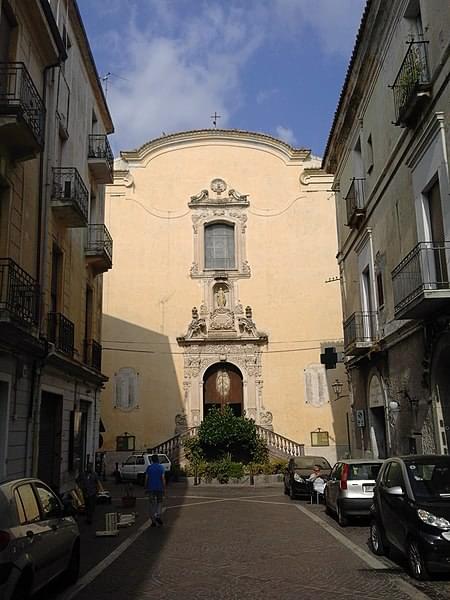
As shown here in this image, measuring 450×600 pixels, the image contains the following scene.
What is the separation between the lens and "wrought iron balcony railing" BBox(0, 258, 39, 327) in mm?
11272

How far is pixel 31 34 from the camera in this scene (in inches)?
544

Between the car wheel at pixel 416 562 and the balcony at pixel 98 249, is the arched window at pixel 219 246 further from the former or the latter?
the car wheel at pixel 416 562

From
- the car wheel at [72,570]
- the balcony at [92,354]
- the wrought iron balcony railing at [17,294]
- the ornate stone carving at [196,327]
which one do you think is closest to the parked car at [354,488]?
the car wheel at [72,570]

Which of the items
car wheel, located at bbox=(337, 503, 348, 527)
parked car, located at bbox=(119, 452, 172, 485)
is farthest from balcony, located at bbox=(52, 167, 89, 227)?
parked car, located at bbox=(119, 452, 172, 485)

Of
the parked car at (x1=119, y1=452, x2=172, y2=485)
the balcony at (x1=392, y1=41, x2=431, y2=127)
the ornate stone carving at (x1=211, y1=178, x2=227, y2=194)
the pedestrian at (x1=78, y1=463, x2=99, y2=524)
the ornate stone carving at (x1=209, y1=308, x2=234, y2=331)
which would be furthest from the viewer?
the ornate stone carving at (x1=211, y1=178, x2=227, y2=194)

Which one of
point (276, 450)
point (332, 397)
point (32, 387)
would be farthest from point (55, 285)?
point (332, 397)

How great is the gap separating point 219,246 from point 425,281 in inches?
806

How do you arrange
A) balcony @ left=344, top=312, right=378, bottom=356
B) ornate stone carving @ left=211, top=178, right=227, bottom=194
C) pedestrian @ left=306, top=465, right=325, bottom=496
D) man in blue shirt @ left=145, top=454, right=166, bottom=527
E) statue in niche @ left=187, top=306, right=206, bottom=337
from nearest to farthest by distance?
man in blue shirt @ left=145, top=454, right=166, bottom=527 → pedestrian @ left=306, top=465, right=325, bottom=496 → balcony @ left=344, top=312, right=378, bottom=356 → statue in niche @ left=187, top=306, right=206, bottom=337 → ornate stone carving @ left=211, top=178, right=227, bottom=194

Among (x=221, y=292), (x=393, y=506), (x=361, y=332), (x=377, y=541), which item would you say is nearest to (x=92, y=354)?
(x=361, y=332)

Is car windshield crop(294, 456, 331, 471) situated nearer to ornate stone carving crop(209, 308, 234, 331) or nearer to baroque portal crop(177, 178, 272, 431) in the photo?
baroque portal crop(177, 178, 272, 431)

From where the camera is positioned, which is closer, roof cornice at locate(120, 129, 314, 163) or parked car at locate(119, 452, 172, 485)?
parked car at locate(119, 452, 172, 485)

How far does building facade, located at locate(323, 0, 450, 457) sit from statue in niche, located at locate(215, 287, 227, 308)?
31.7 feet

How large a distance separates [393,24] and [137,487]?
18.0 m

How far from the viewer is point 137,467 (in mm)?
25359
